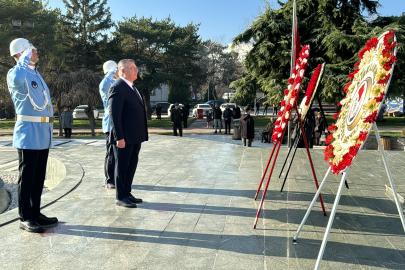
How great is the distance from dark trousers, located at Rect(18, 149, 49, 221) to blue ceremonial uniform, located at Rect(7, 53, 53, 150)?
12 centimetres

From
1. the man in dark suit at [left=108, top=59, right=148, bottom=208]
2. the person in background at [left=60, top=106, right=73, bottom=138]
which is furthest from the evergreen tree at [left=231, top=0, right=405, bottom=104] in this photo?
the man in dark suit at [left=108, top=59, right=148, bottom=208]

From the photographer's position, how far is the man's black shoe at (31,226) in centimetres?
393

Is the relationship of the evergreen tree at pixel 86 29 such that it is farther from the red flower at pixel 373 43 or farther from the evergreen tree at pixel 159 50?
the red flower at pixel 373 43

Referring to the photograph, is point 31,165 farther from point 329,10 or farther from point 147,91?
point 147,91

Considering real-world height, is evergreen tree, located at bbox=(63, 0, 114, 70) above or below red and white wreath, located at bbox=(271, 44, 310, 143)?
above

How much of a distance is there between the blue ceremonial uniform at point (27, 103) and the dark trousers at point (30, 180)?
0.39 ft

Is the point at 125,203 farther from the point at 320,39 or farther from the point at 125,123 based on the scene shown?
the point at 320,39

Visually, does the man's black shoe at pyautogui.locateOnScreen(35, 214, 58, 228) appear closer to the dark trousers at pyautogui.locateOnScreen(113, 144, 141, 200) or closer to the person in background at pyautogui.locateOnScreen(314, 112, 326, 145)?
the dark trousers at pyautogui.locateOnScreen(113, 144, 141, 200)

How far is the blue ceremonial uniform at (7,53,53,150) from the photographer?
153 inches

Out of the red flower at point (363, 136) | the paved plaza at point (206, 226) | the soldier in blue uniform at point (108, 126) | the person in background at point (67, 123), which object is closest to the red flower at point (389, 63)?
the red flower at point (363, 136)

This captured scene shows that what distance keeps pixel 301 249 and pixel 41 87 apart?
3.27m

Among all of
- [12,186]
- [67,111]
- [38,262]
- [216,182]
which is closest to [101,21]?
[67,111]

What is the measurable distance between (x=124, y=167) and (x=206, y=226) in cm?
142

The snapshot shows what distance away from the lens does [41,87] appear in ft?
13.3
